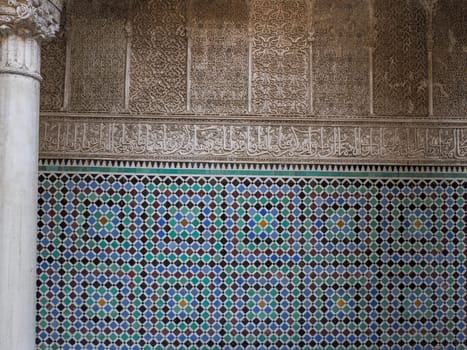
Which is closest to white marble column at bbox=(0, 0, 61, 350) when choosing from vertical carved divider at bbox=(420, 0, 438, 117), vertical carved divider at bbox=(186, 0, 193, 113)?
vertical carved divider at bbox=(186, 0, 193, 113)

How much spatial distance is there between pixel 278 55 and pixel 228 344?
2.69m

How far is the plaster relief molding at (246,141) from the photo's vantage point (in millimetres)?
5754

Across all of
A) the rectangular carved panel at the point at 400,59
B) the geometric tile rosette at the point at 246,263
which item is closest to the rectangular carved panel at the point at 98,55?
the geometric tile rosette at the point at 246,263

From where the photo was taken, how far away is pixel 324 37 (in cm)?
597

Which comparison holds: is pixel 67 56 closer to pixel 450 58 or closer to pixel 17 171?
pixel 17 171

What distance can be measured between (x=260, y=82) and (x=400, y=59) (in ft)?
4.42

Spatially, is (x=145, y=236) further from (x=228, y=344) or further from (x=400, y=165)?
(x=400, y=165)

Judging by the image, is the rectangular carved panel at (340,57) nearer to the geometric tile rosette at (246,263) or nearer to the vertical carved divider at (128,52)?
the geometric tile rosette at (246,263)

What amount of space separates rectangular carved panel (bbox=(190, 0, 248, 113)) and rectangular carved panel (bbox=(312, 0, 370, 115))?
684mm

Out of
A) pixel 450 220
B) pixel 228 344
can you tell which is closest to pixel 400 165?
pixel 450 220

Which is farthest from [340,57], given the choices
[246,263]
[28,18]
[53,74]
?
[28,18]

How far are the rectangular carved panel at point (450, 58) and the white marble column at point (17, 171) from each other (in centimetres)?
362

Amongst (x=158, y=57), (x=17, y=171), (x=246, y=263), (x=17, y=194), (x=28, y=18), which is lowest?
(x=246, y=263)

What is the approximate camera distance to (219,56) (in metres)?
5.91
